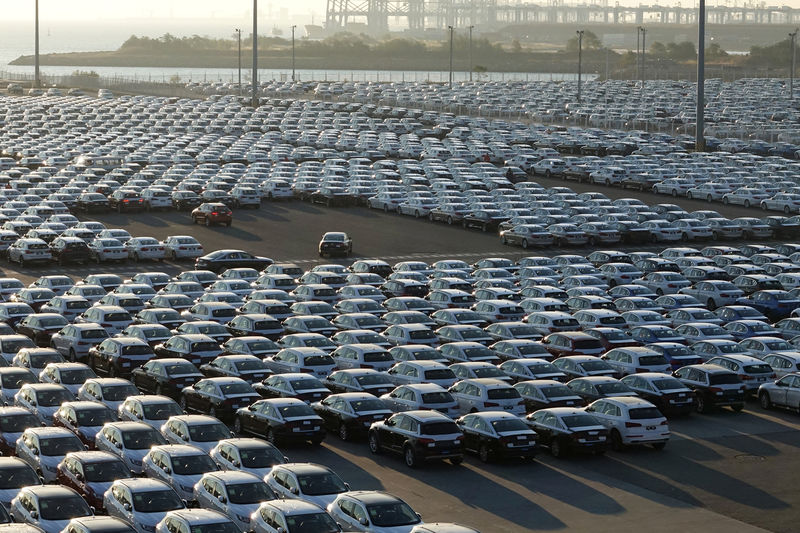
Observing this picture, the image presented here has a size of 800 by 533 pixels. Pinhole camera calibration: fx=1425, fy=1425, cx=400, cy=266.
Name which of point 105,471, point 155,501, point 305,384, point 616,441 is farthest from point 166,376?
point 155,501

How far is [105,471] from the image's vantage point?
2639 centimetres

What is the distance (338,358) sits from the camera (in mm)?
39281

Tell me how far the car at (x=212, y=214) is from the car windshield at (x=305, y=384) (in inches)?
1434

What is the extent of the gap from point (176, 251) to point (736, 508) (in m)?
36.5

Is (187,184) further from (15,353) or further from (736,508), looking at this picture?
(736,508)

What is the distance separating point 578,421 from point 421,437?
383cm

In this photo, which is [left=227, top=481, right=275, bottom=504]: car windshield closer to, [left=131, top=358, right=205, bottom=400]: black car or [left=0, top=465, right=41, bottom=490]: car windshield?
[left=0, top=465, right=41, bottom=490]: car windshield

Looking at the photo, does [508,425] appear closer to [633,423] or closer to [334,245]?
[633,423]

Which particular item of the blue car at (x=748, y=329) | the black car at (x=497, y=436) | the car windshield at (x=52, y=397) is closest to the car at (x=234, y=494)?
the black car at (x=497, y=436)

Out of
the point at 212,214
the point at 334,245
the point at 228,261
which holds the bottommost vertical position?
the point at 228,261

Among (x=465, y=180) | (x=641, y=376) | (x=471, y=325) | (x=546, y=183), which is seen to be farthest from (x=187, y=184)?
(x=641, y=376)

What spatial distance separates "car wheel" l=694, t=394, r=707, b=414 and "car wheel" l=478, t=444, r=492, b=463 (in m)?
8.15

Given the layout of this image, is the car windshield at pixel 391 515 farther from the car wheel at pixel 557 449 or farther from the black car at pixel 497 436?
the car wheel at pixel 557 449

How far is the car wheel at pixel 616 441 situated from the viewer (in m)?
32.8
